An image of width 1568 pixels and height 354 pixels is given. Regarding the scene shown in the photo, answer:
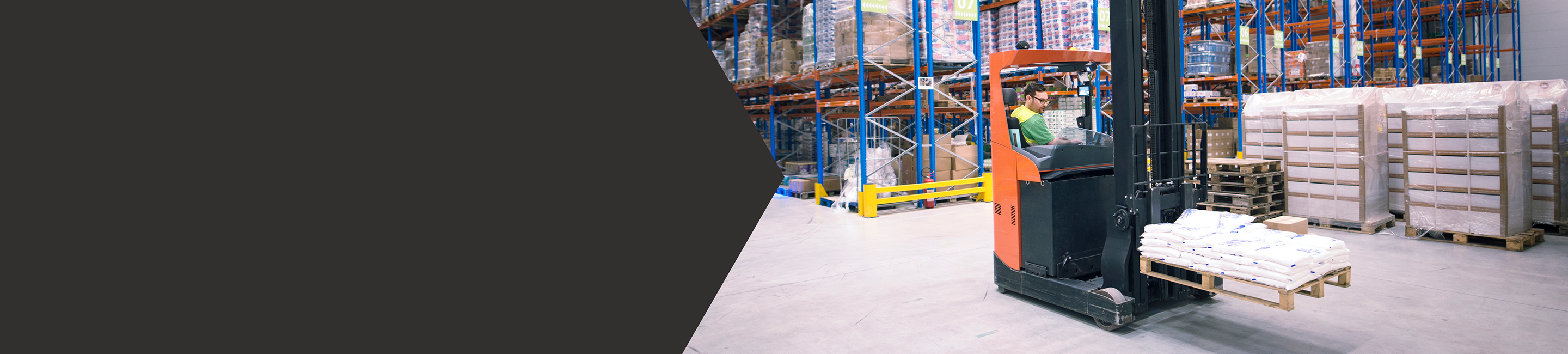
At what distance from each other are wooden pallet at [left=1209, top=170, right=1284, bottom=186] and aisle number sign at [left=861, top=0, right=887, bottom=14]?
365 cm

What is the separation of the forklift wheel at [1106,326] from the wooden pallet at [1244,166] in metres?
4.44

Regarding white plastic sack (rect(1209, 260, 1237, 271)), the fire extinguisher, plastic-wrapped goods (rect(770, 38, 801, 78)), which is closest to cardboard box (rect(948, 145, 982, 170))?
the fire extinguisher

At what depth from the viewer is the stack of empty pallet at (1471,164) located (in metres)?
5.80

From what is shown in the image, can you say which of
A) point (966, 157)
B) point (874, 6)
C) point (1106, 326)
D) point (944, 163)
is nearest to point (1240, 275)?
point (1106, 326)

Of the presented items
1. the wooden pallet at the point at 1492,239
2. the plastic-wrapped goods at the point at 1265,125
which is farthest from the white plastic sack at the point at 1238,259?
the plastic-wrapped goods at the point at 1265,125

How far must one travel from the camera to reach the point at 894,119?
14508mm

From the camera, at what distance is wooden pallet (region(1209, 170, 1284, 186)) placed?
7332mm

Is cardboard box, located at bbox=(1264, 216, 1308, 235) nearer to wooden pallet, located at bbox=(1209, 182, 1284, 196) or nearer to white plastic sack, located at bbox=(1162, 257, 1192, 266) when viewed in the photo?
white plastic sack, located at bbox=(1162, 257, 1192, 266)

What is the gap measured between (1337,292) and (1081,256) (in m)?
1.41

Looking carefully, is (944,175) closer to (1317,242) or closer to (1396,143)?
(1396,143)

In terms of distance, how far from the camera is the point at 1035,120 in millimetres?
4523

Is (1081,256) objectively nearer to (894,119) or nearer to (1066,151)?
(1066,151)

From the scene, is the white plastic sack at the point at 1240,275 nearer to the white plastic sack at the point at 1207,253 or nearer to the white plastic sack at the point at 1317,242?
the white plastic sack at the point at 1207,253

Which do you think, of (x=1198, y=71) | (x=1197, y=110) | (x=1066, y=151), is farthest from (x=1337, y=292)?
(x=1197, y=110)
